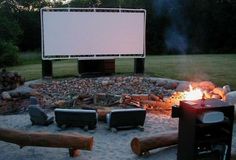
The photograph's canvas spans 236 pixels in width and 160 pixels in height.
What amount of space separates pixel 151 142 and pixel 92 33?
932 cm

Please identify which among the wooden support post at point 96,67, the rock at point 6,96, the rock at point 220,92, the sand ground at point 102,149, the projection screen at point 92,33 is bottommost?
the sand ground at point 102,149

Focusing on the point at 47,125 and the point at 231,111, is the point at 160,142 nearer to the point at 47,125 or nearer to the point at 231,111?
the point at 231,111

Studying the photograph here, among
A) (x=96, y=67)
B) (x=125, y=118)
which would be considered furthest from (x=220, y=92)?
(x=96, y=67)

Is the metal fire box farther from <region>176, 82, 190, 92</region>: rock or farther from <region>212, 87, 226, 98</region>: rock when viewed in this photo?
<region>176, 82, 190, 92</region>: rock

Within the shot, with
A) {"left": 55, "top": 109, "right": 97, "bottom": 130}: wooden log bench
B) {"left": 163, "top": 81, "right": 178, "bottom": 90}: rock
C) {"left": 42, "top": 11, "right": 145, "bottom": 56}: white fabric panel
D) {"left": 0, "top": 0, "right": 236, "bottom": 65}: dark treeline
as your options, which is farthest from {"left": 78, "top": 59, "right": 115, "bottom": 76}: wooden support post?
{"left": 0, "top": 0, "right": 236, "bottom": 65}: dark treeline

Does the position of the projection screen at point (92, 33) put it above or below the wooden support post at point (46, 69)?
above

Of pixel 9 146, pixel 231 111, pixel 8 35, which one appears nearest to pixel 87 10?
pixel 9 146

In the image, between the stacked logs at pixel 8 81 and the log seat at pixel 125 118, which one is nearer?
the log seat at pixel 125 118

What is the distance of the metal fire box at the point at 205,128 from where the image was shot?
12.8 ft

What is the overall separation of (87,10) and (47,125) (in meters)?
7.36

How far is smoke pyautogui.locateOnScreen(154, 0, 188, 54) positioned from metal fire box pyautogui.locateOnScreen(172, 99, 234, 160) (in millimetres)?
28670

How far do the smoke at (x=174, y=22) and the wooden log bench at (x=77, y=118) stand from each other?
25569mm

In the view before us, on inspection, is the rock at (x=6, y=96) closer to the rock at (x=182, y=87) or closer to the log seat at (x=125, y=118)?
the log seat at (x=125, y=118)

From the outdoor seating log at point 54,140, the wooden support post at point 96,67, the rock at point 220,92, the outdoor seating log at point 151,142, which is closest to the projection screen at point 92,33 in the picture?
the wooden support post at point 96,67
